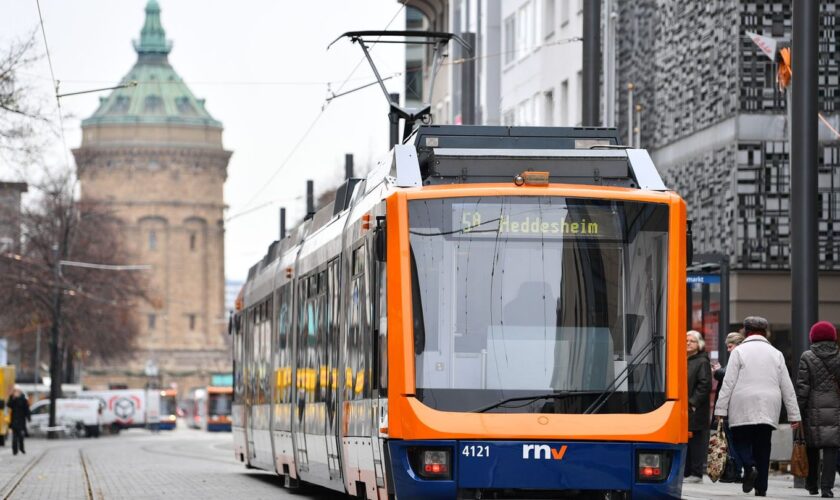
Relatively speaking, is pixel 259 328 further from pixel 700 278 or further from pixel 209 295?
pixel 209 295

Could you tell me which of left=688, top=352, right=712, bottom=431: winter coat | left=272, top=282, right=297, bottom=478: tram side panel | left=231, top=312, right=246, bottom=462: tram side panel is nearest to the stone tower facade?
left=231, top=312, right=246, bottom=462: tram side panel

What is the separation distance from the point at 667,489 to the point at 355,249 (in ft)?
12.3

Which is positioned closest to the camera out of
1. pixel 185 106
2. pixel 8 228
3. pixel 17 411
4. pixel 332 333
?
pixel 332 333

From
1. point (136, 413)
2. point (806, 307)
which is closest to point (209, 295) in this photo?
point (136, 413)

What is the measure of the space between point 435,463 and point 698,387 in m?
6.90

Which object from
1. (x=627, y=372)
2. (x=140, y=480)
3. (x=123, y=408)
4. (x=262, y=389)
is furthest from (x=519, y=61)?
(x=123, y=408)

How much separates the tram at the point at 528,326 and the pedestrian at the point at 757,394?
10.3ft

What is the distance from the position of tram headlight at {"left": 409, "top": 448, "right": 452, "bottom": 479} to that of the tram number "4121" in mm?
113

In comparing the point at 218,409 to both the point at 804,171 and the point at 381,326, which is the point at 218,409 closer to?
the point at 804,171

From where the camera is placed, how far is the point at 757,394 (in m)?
17.4

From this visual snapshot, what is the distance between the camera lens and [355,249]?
16.5m

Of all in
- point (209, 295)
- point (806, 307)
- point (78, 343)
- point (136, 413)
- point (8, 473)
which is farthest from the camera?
point (209, 295)

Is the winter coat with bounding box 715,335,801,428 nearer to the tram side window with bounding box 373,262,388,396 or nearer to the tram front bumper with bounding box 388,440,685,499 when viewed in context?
the tram front bumper with bounding box 388,440,685,499

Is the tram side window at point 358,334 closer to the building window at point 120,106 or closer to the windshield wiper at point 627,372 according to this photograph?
the windshield wiper at point 627,372
